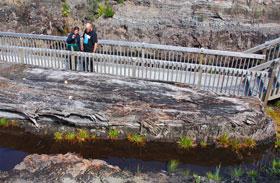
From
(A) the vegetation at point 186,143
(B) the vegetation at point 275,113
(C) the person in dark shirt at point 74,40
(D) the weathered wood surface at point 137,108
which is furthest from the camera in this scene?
(C) the person in dark shirt at point 74,40

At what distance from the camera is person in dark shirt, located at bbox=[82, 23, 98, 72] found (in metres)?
11.9

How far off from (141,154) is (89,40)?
525 centimetres

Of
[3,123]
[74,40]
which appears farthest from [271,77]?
[3,123]

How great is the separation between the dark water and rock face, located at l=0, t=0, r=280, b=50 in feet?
26.1

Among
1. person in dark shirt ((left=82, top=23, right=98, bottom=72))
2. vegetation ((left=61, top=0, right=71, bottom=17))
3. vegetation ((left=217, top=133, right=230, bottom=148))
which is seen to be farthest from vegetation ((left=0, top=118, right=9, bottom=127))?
vegetation ((left=61, top=0, right=71, bottom=17))

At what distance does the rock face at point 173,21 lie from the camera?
624 inches

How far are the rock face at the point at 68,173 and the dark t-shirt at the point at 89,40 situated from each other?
19.8 feet

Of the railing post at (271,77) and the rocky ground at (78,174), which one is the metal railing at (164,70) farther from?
the rocky ground at (78,174)

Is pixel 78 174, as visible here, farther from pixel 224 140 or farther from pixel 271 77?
pixel 271 77

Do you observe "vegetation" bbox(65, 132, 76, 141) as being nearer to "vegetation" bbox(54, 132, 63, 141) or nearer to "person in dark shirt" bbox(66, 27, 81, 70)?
"vegetation" bbox(54, 132, 63, 141)

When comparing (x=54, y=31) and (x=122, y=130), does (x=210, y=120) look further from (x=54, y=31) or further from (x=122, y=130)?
(x=54, y=31)

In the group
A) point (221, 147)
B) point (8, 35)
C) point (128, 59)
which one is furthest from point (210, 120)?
point (8, 35)

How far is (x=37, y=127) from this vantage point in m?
9.60

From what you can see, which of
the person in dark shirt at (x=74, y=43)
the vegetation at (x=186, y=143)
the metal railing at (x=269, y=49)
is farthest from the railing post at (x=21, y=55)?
the metal railing at (x=269, y=49)
